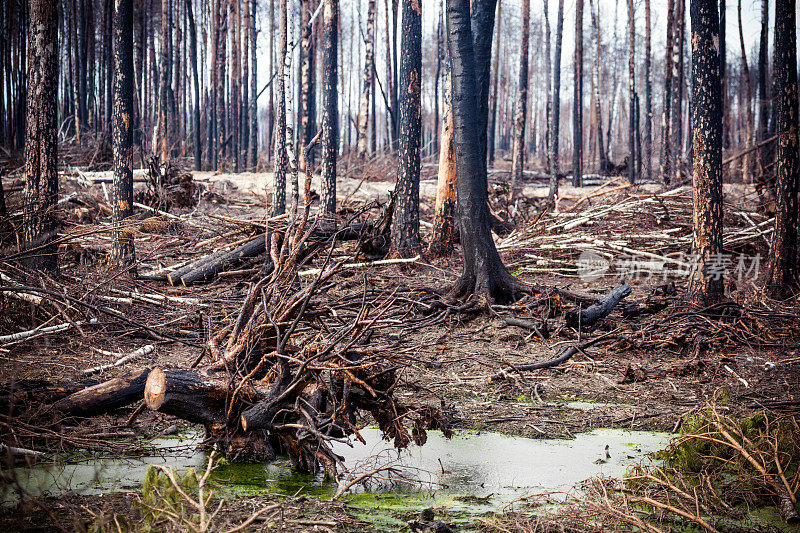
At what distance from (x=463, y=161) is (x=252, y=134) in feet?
75.1

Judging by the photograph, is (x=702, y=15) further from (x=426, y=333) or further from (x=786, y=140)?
(x=426, y=333)

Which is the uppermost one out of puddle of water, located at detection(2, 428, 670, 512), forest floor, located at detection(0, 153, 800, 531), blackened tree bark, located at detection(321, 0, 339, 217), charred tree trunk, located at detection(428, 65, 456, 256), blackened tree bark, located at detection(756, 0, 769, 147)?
blackened tree bark, located at detection(756, 0, 769, 147)

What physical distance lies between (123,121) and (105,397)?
622 centimetres

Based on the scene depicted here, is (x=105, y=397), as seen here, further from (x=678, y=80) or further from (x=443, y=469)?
(x=678, y=80)

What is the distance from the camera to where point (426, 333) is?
723 centimetres

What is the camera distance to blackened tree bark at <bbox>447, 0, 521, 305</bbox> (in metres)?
7.65

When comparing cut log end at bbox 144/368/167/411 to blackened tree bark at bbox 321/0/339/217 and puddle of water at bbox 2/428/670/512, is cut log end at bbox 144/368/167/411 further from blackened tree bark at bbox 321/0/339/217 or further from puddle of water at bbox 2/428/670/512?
blackened tree bark at bbox 321/0/339/217

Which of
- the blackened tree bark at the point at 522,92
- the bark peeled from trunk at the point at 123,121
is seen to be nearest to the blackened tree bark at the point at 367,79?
the blackened tree bark at the point at 522,92

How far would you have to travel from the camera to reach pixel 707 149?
277 inches

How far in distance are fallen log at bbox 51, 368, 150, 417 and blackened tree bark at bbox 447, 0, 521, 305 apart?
4.64 meters

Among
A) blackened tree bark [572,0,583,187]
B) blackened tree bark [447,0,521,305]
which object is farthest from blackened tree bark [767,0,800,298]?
blackened tree bark [572,0,583,187]

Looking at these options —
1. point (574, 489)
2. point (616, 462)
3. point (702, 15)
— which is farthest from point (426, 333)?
point (702, 15)

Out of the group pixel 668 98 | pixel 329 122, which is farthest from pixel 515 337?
pixel 668 98

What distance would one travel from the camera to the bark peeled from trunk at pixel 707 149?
6977 mm
